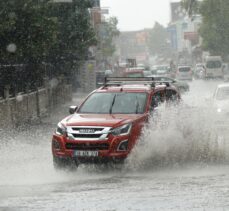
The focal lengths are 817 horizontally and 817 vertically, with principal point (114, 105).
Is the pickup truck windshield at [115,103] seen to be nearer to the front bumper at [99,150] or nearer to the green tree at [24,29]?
the front bumper at [99,150]

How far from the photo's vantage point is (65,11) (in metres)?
42.2

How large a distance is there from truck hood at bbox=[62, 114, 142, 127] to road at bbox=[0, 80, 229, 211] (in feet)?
1.49

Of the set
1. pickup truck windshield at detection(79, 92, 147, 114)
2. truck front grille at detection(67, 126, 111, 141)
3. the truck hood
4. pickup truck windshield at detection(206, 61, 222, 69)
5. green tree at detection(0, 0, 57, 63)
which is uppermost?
green tree at detection(0, 0, 57, 63)

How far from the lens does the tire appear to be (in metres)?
14.0

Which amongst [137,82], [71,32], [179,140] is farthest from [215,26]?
[179,140]

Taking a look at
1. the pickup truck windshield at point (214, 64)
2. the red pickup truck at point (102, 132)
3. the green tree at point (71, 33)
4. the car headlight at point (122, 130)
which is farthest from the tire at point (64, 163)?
the pickup truck windshield at point (214, 64)

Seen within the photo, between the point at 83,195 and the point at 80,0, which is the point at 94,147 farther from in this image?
the point at 80,0

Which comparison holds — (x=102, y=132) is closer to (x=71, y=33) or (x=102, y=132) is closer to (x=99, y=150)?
(x=99, y=150)

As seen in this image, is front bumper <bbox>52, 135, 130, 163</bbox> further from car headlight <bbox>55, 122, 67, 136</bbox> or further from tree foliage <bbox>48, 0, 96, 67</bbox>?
tree foliage <bbox>48, 0, 96, 67</bbox>

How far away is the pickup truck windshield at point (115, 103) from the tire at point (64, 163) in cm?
154

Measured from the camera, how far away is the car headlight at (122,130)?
13.9 m

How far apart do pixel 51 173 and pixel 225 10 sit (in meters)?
69.8

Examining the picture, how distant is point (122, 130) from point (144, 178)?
46.1 inches

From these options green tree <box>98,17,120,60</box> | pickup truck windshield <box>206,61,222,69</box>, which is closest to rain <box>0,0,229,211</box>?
pickup truck windshield <box>206,61,222,69</box>
